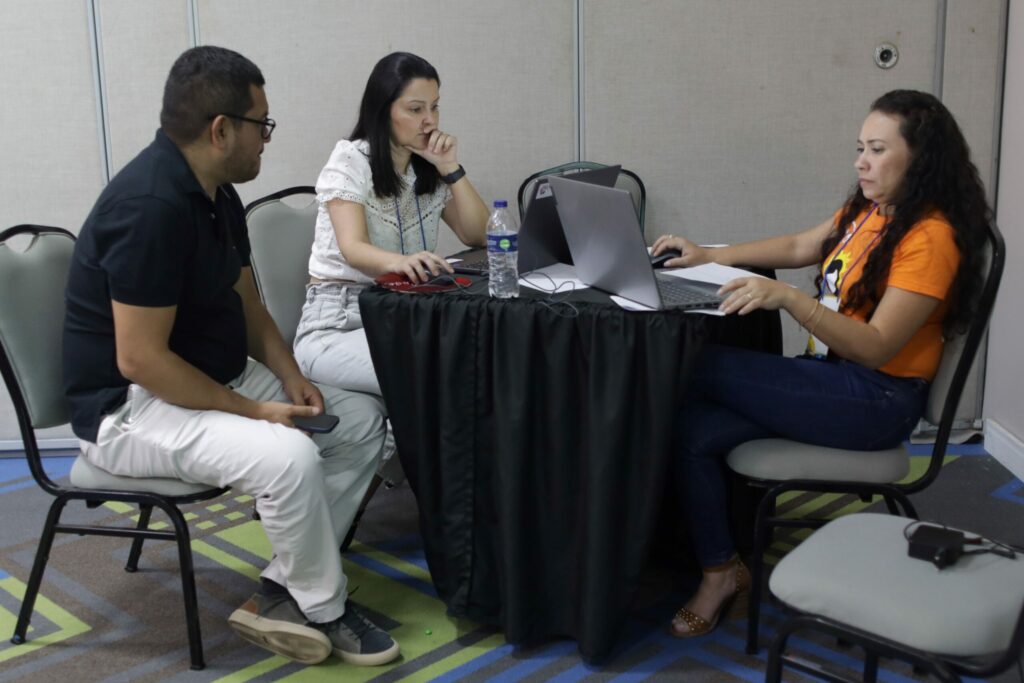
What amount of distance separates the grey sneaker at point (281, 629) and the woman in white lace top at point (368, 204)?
58cm

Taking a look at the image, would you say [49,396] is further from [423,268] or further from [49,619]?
[423,268]

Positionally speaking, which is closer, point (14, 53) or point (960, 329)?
point (960, 329)

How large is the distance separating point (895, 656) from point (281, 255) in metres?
1.92

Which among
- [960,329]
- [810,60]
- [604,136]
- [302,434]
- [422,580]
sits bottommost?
[422,580]

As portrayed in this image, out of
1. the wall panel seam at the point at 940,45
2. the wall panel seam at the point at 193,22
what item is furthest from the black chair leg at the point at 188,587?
the wall panel seam at the point at 940,45

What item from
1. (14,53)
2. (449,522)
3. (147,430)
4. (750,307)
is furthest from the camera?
(14,53)

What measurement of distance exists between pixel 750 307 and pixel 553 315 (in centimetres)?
37

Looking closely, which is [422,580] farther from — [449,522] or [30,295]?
[30,295]

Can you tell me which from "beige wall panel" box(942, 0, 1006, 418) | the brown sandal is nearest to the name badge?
the brown sandal

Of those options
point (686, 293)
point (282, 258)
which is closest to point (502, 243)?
point (686, 293)

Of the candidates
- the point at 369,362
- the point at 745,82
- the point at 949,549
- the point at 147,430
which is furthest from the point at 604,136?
the point at 949,549

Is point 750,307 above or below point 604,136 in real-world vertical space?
below

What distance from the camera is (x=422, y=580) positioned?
2.47 m

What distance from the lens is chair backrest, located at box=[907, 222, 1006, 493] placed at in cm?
187
